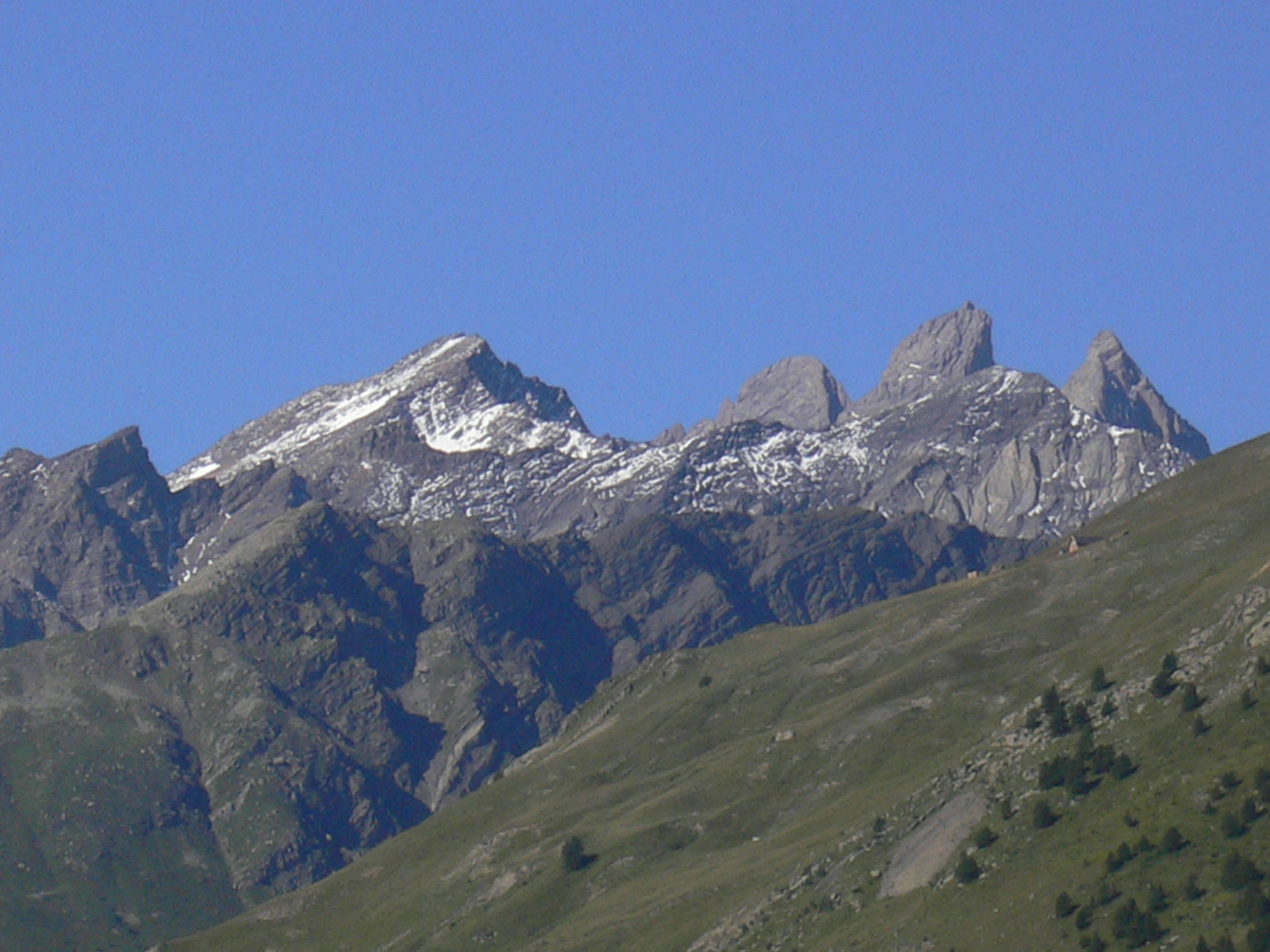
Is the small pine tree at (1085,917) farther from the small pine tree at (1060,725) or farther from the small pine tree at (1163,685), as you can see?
the small pine tree at (1060,725)

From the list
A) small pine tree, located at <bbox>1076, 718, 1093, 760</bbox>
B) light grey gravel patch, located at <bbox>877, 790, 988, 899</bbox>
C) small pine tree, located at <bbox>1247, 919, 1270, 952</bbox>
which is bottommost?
small pine tree, located at <bbox>1247, 919, 1270, 952</bbox>

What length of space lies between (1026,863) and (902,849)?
74.4ft

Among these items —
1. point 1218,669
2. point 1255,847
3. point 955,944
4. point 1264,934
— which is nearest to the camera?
point 1264,934

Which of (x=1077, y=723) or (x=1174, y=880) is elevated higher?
(x=1077, y=723)

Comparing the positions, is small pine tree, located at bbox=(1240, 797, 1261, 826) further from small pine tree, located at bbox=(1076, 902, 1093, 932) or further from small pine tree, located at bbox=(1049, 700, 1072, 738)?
small pine tree, located at bbox=(1049, 700, 1072, 738)

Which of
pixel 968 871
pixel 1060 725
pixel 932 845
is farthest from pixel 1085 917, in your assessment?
pixel 1060 725

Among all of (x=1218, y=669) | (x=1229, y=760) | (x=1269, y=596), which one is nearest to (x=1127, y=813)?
(x=1229, y=760)

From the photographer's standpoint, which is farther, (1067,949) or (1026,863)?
(1026,863)

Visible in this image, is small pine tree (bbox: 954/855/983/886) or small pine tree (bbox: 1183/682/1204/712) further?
small pine tree (bbox: 1183/682/1204/712)

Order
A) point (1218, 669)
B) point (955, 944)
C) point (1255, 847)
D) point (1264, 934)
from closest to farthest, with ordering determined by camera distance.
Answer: point (1264, 934) → point (1255, 847) → point (955, 944) → point (1218, 669)

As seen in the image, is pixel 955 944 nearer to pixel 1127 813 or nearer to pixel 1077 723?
pixel 1127 813

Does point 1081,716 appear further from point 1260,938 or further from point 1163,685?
point 1260,938

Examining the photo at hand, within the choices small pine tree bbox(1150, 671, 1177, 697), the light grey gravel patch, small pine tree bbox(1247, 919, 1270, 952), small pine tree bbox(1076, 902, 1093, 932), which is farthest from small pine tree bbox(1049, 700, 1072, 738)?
small pine tree bbox(1247, 919, 1270, 952)

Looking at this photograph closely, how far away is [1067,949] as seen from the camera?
506 ft
